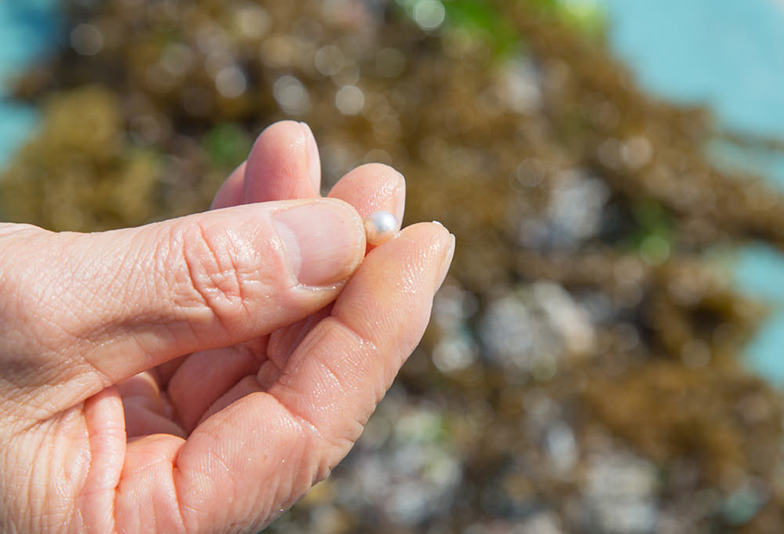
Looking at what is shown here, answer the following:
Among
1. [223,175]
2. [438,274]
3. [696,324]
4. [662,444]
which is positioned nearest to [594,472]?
[662,444]

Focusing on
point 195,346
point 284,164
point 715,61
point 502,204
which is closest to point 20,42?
point 502,204

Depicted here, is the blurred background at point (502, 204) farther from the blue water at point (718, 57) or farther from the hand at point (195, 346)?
the hand at point (195, 346)

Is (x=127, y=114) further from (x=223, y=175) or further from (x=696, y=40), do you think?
(x=696, y=40)

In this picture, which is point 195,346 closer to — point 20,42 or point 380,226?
point 380,226

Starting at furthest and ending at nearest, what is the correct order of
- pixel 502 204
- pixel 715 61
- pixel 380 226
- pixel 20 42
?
pixel 715 61 < pixel 20 42 < pixel 502 204 < pixel 380 226

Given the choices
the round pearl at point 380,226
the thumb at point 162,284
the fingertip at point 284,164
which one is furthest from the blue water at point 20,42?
the round pearl at point 380,226

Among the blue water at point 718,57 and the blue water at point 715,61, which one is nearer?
the blue water at point 715,61
